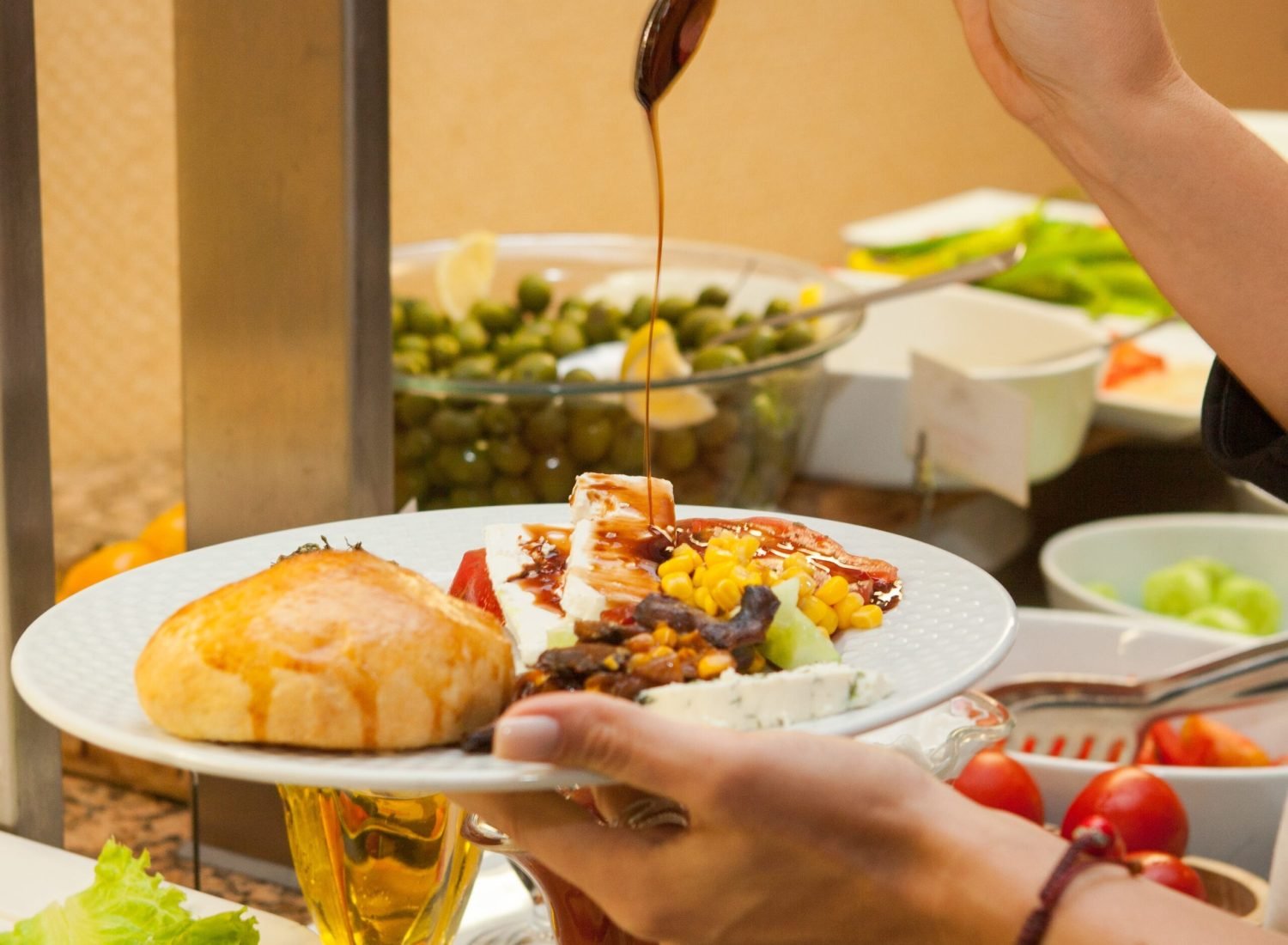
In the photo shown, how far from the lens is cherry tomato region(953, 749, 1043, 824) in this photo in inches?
59.0

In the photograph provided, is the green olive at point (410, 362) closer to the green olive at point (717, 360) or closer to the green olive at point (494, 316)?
the green olive at point (494, 316)

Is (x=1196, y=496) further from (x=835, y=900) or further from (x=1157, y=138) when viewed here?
(x=835, y=900)

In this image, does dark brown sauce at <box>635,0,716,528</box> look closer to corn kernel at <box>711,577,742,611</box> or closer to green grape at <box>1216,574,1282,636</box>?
corn kernel at <box>711,577,742,611</box>

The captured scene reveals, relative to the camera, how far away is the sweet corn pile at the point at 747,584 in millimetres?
889

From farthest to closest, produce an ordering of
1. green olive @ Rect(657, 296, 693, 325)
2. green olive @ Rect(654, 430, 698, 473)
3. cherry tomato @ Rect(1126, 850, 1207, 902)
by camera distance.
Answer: green olive @ Rect(657, 296, 693, 325) < green olive @ Rect(654, 430, 698, 473) < cherry tomato @ Rect(1126, 850, 1207, 902)

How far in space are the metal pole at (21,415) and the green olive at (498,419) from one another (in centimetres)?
68

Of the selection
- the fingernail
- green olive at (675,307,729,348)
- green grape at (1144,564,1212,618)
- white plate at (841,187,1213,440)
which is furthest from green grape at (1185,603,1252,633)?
the fingernail

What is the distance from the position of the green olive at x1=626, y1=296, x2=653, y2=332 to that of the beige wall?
685mm

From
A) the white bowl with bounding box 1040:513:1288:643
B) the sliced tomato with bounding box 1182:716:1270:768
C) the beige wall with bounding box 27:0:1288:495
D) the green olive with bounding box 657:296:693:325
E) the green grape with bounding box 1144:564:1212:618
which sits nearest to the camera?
the sliced tomato with bounding box 1182:716:1270:768

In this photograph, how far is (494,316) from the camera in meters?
2.07

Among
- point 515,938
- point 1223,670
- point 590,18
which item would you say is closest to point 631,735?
point 515,938

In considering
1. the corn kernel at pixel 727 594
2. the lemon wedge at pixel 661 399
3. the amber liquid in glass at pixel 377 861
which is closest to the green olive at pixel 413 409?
the lemon wedge at pixel 661 399

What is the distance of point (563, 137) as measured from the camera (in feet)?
12.2

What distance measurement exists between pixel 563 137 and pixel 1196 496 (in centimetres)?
174
